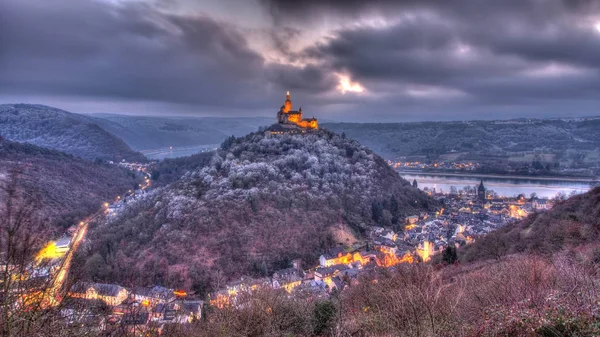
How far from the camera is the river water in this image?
261ft

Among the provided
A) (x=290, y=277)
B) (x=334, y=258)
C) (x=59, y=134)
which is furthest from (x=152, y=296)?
(x=59, y=134)

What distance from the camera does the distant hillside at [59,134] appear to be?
9950cm

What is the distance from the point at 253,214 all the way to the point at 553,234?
103 feet

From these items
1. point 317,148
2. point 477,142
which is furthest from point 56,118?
point 477,142

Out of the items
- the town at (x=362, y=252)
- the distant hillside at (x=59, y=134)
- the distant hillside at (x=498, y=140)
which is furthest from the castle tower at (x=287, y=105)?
the distant hillside at (x=498, y=140)

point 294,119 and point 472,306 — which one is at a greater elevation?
point 294,119

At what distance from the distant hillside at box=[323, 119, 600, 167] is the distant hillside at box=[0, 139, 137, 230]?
11792cm

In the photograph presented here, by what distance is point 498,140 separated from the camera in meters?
164

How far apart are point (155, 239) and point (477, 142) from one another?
553ft

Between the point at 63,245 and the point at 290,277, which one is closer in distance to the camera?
the point at 290,277

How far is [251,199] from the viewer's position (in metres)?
43.2

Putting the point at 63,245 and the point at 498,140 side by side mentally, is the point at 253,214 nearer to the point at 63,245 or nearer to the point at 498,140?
the point at 63,245

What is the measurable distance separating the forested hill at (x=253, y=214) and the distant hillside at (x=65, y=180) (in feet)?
31.3

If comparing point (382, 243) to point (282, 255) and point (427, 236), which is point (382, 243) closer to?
point (427, 236)
